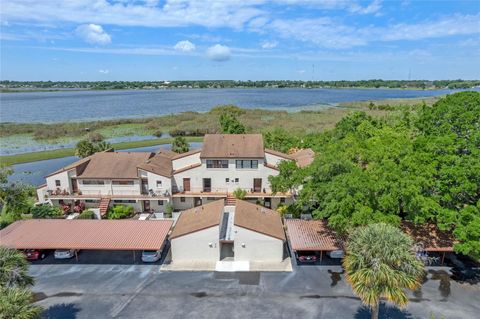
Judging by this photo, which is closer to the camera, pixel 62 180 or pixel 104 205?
pixel 104 205

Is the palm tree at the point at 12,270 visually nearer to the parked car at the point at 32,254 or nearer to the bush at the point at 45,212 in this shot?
the parked car at the point at 32,254

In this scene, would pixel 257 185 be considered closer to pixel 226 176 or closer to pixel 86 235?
pixel 226 176

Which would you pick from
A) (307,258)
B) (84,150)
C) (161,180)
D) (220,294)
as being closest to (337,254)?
(307,258)

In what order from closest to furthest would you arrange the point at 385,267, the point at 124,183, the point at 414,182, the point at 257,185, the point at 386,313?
1. the point at 385,267
2. the point at 386,313
3. the point at 414,182
4. the point at 124,183
5. the point at 257,185

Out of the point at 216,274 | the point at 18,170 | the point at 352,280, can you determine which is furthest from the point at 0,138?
the point at 352,280

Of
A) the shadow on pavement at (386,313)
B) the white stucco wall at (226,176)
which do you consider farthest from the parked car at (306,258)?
the white stucco wall at (226,176)
